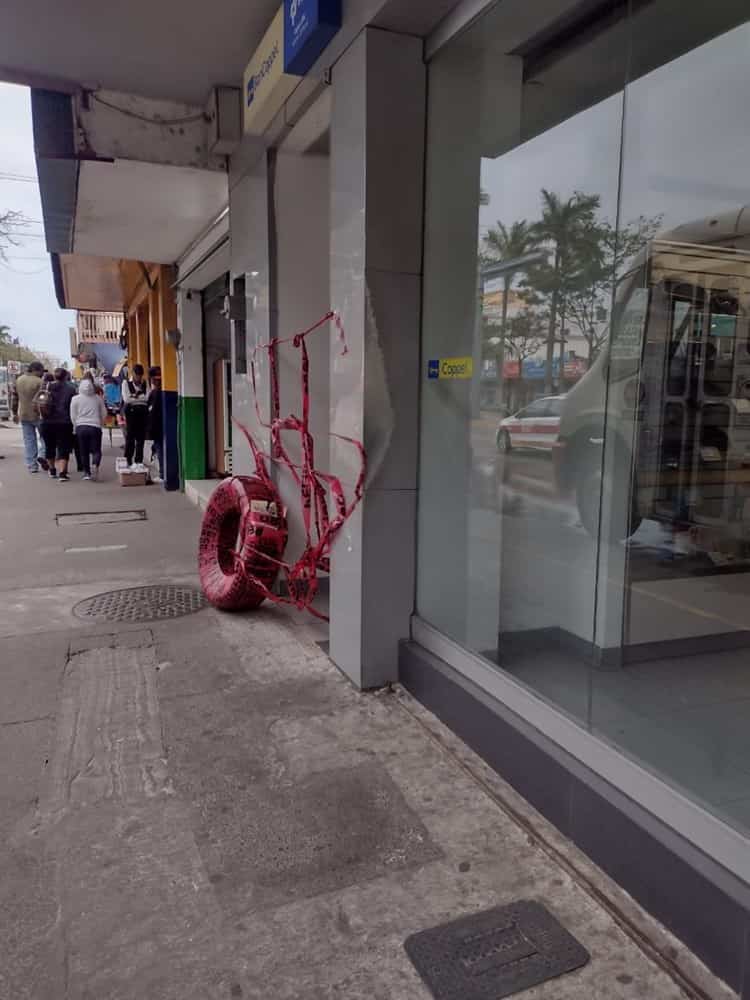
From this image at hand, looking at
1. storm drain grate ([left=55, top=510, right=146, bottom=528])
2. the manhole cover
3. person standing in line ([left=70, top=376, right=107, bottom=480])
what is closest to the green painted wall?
storm drain grate ([left=55, top=510, right=146, bottom=528])

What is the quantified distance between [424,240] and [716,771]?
2593 mm

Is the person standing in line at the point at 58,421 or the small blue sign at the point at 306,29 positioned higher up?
the small blue sign at the point at 306,29

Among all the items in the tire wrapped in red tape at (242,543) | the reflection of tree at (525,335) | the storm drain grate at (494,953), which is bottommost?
the storm drain grate at (494,953)

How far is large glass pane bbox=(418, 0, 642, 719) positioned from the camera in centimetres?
284

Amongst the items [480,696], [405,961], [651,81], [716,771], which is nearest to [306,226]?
[651,81]

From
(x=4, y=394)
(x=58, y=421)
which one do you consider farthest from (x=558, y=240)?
(x=4, y=394)

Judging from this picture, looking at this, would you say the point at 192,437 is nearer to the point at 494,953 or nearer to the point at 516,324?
the point at 516,324

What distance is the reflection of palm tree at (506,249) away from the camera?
3.09 meters

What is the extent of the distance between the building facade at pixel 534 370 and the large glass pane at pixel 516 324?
0.01 metres

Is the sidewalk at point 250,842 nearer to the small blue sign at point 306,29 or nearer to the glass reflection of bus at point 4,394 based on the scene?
the small blue sign at point 306,29

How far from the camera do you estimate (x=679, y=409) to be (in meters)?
5.24

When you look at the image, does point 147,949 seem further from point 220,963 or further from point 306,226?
point 306,226

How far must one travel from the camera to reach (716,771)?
2.64 m

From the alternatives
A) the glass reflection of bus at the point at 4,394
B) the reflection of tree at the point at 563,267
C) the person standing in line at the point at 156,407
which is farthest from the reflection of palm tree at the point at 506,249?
the glass reflection of bus at the point at 4,394
